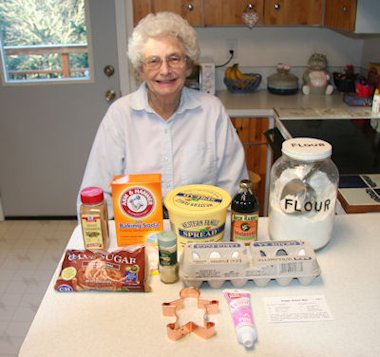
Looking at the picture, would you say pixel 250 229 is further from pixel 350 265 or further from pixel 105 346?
pixel 105 346

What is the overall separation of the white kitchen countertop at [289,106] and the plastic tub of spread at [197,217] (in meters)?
1.50

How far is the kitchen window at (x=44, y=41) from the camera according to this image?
2.80m

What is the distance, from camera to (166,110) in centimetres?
178

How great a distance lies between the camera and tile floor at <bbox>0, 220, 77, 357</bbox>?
7.08ft

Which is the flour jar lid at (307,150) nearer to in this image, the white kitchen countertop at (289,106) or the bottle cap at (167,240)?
the bottle cap at (167,240)

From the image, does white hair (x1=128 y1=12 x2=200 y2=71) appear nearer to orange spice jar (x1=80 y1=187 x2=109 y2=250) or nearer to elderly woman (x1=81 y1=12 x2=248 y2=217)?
elderly woman (x1=81 y1=12 x2=248 y2=217)

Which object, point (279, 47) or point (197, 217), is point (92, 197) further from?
point (279, 47)

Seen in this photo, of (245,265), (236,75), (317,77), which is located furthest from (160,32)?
(317,77)

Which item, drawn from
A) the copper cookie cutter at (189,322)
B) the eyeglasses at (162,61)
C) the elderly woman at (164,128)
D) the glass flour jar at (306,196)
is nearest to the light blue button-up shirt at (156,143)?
the elderly woman at (164,128)

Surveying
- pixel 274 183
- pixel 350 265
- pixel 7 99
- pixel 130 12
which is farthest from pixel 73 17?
pixel 350 265

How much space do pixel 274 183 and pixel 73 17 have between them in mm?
2197

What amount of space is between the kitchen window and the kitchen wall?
0.85 m

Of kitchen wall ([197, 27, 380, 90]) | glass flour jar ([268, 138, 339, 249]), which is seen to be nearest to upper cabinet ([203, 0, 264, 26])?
kitchen wall ([197, 27, 380, 90])

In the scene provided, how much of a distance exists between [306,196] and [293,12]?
6.86ft
